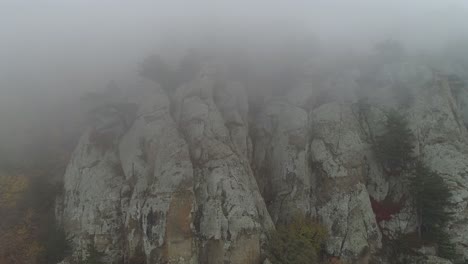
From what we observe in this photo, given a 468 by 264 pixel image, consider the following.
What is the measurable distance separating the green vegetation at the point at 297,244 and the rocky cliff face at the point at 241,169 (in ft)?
5.28

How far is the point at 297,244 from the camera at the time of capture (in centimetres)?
3819

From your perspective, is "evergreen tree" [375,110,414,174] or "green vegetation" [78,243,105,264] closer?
"green vegetation" [78,243,105,264]

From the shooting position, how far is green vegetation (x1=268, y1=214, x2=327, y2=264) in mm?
37062

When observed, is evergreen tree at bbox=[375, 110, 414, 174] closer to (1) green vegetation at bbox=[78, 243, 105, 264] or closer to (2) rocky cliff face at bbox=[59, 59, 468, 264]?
(2) rocky cliff face at bbox=[59, 59, 468, 264]

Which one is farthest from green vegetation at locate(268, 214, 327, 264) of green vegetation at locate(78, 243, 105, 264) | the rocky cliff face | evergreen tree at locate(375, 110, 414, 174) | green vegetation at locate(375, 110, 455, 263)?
green vegetation at locate(78, 243, 105, 264)

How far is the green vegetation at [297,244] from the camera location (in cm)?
3706

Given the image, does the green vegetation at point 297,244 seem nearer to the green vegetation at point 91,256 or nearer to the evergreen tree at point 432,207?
the evergreen tree at point 432,207

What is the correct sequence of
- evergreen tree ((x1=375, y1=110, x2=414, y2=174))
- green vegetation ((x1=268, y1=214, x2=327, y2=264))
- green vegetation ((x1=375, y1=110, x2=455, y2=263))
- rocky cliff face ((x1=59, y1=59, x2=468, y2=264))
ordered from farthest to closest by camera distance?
evergreen tree ((x1=375, y1=110, x2=414, y2=174)), green vegetation ((x1=375, y1=110, x2=455, y2=263)), rocky cliff face ((x1=59, y1=59, x2=468, y2=264)), green vegetation ((x1=268, y1=214, x2=327, y2=264))

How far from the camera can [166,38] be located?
277 feet

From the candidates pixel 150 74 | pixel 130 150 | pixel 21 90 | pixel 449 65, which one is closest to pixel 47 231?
pixel 130 150

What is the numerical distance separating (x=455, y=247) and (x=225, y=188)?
89.5 feet

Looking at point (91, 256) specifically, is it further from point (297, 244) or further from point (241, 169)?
point (297, 244)

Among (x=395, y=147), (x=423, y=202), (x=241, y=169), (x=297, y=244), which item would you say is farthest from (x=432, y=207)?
(x=241, y=169)

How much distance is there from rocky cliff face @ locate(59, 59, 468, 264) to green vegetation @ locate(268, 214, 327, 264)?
5.28 feet
